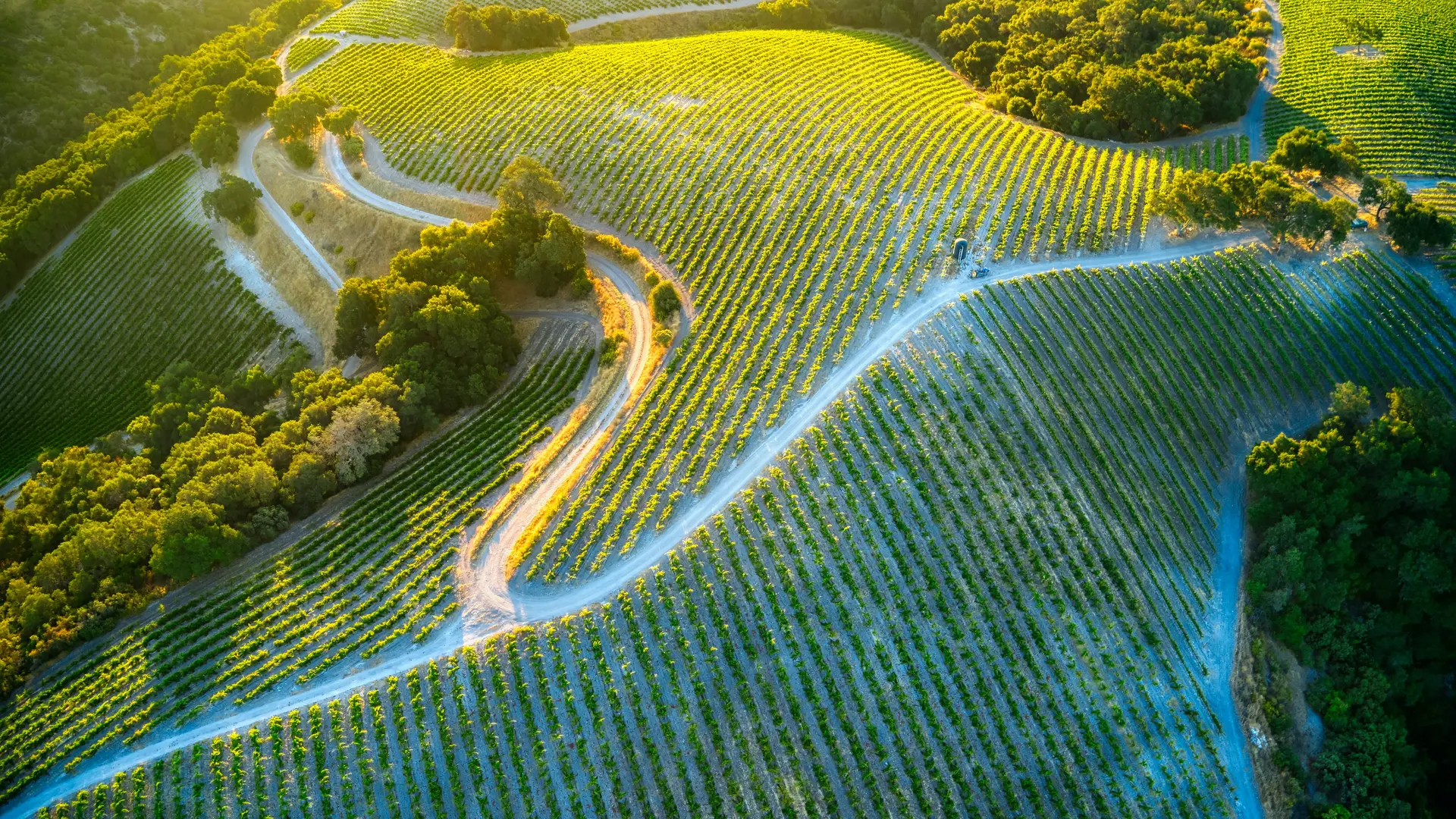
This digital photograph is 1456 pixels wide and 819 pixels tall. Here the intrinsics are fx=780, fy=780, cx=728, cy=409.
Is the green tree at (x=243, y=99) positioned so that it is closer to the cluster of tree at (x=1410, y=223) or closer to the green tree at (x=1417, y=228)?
the cluster of tree at (x=1410, y=223)

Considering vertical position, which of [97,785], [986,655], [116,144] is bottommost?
[986,655]

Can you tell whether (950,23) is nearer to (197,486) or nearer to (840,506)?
(840,506)

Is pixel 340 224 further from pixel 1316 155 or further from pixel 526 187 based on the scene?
pixel 1316 155

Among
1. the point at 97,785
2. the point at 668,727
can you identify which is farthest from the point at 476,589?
the point at 97,785

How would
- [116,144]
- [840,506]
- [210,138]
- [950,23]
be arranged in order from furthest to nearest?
[950,23] < [116,144] < [210,138] < [840,506]

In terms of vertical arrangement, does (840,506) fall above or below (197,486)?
below

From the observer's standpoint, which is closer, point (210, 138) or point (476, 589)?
point (476, 589)

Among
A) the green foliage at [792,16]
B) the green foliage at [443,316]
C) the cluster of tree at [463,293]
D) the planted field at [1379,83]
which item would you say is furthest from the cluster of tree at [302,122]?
the planted field at [1379,83]
